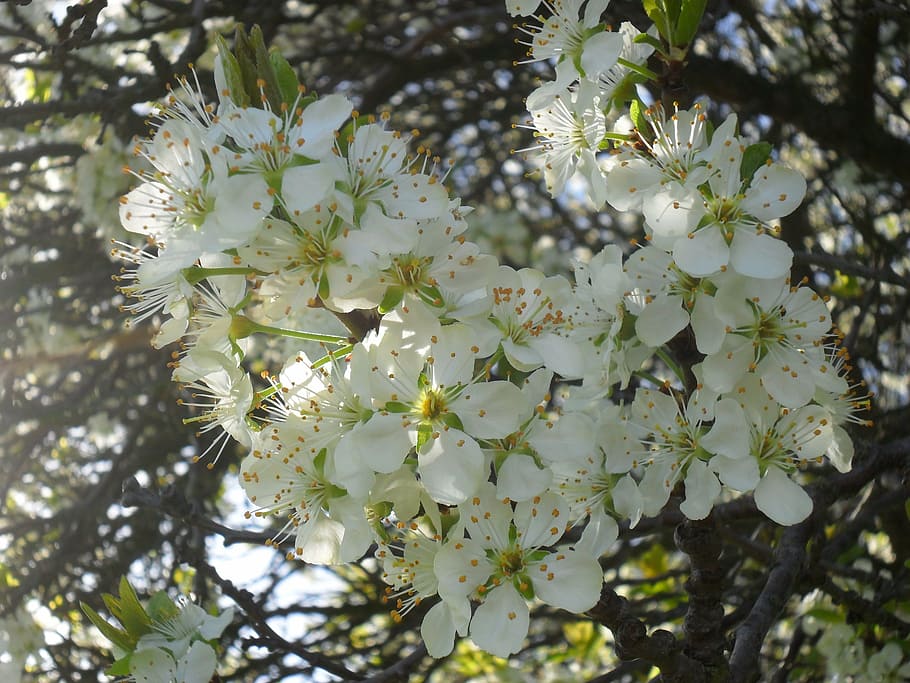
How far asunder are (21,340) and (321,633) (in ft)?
6.79

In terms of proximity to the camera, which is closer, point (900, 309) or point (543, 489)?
point (543, 489)

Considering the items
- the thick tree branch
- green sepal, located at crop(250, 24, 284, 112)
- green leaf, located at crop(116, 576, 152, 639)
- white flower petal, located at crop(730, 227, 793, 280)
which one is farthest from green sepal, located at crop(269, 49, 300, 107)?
the thick tree branch

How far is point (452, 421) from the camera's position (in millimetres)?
1479

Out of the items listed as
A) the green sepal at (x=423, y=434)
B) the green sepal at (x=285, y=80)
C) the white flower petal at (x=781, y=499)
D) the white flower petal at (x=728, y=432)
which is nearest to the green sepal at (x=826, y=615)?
the white flower petal at (x=781, y=499)

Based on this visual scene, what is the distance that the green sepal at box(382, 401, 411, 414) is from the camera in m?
1.44

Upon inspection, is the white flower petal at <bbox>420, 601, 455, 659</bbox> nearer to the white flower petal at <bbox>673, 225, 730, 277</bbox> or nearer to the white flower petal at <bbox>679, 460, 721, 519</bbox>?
the white flower petal at <bbox>679, 460, 721, 519</bbox>

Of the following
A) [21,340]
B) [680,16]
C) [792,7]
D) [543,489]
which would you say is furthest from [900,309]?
[21,340]

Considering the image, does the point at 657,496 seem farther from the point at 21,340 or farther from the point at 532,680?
the point at 21,340

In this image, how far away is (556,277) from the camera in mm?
1788

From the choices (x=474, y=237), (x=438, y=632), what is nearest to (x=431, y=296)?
(x=438, y=632)

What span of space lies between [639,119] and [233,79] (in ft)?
2.47

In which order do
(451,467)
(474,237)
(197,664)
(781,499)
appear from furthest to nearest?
1. (474,237)
2. (197,664)
3. (781,499)
4. (451,467)

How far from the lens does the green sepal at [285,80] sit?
1.62 metres

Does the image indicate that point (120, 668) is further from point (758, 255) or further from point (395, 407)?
point (758, 255)
